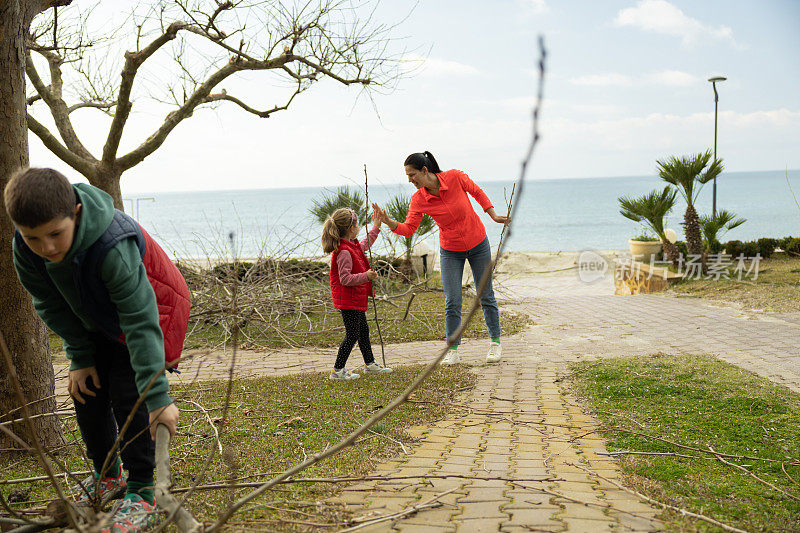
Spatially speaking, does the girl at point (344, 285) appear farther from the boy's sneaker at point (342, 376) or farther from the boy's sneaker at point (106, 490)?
the boy's sneaker at point (106, 490)

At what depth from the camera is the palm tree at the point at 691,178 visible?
1354 cm

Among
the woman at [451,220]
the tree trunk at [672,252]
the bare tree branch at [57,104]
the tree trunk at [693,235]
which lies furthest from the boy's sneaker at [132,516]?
the tree trunk at [672,252]

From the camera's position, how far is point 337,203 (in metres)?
13.3

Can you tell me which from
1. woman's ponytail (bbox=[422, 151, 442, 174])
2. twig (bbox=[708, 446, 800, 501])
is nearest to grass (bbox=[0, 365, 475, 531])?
twig (bbox=[708, 446, 800, 501])

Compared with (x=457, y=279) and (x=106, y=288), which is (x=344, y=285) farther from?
(x=106, y=288)

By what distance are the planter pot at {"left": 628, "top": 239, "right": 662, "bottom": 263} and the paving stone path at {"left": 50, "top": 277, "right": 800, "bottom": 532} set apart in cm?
509

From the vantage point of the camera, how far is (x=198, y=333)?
8930mm

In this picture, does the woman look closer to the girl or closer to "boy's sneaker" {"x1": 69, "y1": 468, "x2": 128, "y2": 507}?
the girl

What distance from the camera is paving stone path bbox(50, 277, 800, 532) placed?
8.26 feet

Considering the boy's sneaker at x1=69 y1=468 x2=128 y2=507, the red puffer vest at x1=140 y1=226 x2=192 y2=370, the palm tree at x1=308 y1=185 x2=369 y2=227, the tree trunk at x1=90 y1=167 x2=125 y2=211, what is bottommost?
the boy's sneaker at x1=69 y1=468 x2=128 y2=507

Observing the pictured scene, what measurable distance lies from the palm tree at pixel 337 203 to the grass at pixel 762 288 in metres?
6.48

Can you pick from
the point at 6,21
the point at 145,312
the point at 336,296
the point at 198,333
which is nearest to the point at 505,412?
the point at 336,296

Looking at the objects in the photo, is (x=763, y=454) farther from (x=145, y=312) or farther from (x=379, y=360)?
(x=379, y=360)

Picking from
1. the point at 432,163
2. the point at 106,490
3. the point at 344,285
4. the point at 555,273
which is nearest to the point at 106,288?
the point at 106,490
